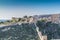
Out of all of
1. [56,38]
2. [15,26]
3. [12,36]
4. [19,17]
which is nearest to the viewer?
[12,36]

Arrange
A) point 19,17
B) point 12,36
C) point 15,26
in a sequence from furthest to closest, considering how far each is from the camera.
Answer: point 19,17 → point 15,26 → point 12,36

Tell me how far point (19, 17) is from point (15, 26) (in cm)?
305

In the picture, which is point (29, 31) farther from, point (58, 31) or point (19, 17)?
point (19, 17)

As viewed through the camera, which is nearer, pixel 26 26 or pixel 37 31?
pixel 37 31

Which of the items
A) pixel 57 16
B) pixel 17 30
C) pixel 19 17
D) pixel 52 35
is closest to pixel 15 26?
pixel 17 30

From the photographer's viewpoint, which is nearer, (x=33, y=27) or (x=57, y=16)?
(x=33, y=27)

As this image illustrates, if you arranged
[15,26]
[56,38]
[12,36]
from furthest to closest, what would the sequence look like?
[15,26] → [56,38] → [12,36]

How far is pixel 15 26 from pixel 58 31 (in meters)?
1.87

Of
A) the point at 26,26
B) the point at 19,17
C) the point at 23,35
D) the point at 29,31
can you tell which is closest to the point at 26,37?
the point at 23,35

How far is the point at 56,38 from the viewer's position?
27.8 ft

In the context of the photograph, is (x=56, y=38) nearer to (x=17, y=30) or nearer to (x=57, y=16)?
(x=17, y=30)

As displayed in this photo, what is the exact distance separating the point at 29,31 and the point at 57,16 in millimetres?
3972

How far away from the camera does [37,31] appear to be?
8.68m

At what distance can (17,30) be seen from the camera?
28.6ft
